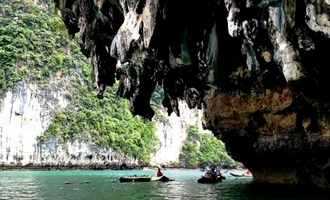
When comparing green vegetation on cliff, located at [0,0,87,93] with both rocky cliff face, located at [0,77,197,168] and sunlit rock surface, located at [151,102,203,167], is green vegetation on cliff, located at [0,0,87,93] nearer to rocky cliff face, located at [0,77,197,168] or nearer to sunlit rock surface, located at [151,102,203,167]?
rocky cliff face, located at [0,77,197,168]

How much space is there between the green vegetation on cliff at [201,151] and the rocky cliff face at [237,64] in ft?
372

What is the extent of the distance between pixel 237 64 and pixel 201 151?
133 meters

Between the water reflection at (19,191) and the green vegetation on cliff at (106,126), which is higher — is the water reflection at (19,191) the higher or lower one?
the lower one

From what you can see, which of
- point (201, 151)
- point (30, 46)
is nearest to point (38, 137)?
point (30, 46)

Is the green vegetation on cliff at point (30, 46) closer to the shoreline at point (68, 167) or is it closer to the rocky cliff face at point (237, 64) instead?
the shoreline at point (68, 167)

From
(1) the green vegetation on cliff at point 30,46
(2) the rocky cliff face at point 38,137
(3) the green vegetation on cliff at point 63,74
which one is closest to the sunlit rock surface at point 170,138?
(3) the green vegetation on cliff at point 63,74

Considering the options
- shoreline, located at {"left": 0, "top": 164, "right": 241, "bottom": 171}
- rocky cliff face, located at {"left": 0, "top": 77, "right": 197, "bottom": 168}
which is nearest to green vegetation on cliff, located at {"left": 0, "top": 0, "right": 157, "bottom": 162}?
rocky cliff face, located at {"left": 0, "top": 77, "right": 197, "bottom": 168}

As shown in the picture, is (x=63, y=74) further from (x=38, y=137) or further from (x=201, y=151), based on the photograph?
(x=201, y=151)

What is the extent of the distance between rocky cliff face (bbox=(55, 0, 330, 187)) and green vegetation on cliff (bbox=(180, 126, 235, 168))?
114m

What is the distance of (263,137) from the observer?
31.9 m

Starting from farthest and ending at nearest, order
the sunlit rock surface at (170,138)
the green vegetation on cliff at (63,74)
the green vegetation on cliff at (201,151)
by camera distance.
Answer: the green vegetation on cliff at (201,151), the sunlit rock surface at (170,138), the green vegetation on cliff at (63,74)

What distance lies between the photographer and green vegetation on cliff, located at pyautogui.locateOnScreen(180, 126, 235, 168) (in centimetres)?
15125

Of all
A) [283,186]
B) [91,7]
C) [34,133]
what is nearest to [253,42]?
[91,7]

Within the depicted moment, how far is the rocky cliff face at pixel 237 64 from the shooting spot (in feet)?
59.0
